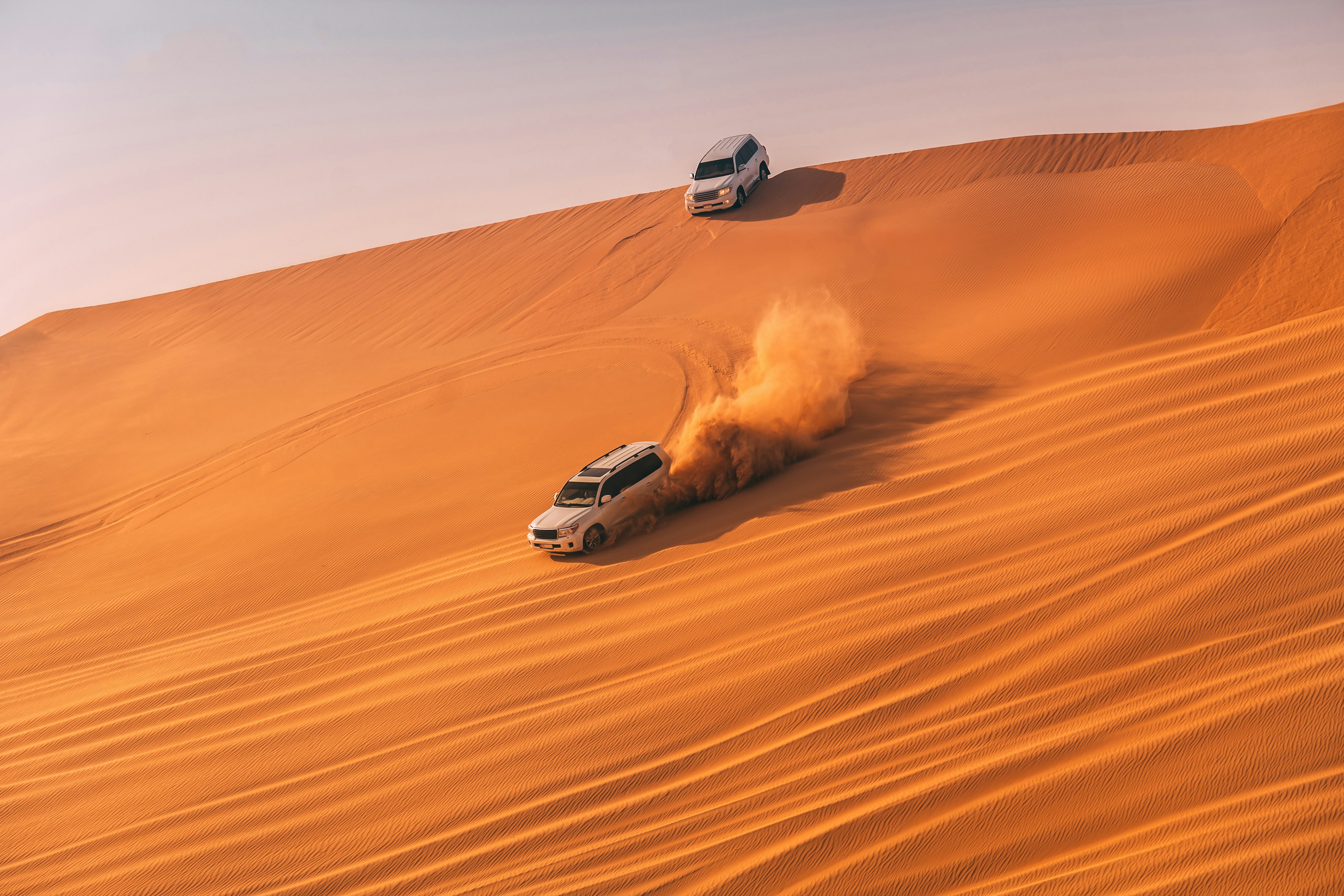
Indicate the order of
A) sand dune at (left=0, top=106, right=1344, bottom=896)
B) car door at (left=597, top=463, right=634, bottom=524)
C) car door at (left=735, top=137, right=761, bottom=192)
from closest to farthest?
1. sand dune at (left=0, top=106, right=1344, bottom=896)
2. car door at (left=597, top=463, right=634, bottom=524)
3. car door at (left=735, top=137, right=761, bottom=192)

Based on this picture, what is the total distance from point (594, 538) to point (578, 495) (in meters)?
0.85

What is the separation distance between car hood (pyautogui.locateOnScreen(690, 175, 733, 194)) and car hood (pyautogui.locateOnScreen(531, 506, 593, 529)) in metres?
17.6

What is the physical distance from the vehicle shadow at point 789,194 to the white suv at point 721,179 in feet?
1.71

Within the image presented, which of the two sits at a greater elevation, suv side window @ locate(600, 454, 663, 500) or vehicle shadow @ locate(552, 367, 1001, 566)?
suv side window @ locate(600, 454, 663, 500)

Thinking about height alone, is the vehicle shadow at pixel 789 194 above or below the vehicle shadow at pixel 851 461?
above

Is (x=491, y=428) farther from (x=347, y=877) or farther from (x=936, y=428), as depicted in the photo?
(x=347, y=877)

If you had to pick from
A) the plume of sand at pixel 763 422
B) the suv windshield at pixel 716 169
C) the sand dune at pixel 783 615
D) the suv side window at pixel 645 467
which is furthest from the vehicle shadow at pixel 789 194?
the suv side window at pixel 645 467

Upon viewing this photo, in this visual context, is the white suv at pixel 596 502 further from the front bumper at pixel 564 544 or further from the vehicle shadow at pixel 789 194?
the vehicle shadow at pixel 789 194

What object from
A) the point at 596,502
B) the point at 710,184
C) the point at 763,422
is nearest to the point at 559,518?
the point at 596,502

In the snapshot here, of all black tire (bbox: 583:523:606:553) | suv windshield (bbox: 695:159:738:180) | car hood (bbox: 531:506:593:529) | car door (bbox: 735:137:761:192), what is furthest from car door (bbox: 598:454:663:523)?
car door (bbox: 735:137:761:192)

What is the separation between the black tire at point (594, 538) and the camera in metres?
12.7

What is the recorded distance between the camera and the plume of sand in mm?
13805

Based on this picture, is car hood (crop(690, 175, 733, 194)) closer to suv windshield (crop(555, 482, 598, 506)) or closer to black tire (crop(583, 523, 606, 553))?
suv windshield (crop(555, 482, 598, 506))

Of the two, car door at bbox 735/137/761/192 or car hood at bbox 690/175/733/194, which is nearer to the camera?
car hood at bbox 690/175/733/194
